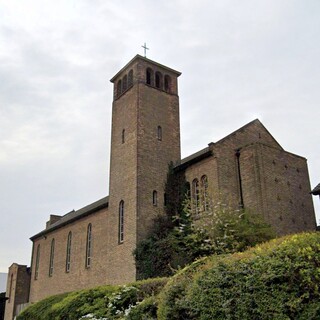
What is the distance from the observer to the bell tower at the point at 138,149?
2564 cm

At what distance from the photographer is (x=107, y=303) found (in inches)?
605

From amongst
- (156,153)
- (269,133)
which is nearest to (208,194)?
(156,153)

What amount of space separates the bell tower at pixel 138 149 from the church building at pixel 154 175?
0.19 feet

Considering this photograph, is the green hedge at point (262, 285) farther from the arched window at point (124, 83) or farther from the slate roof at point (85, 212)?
the arched window at point (124, 83)

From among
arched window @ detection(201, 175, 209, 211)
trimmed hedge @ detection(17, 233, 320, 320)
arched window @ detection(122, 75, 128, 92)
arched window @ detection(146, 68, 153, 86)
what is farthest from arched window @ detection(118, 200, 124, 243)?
trimmed hedge @ detection(17, 233, 320, 320)

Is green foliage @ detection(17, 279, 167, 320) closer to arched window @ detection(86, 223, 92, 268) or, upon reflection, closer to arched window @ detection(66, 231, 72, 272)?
arched window @ detection(86, 223, 92, 268)

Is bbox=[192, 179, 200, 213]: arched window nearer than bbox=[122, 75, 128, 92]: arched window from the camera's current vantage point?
Yes

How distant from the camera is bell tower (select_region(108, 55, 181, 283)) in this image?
84.1ft

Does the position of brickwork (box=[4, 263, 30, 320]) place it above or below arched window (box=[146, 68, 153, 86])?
below

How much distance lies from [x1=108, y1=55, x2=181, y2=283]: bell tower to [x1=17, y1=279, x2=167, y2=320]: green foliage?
25.2 ft

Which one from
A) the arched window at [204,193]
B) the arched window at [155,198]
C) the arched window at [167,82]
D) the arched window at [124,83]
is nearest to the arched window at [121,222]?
the arched window at [155,198]

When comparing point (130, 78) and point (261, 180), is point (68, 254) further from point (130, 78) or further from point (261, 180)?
point (261, 180)

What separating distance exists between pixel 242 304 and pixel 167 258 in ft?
51.3

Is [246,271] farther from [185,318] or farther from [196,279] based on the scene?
[185,318]
